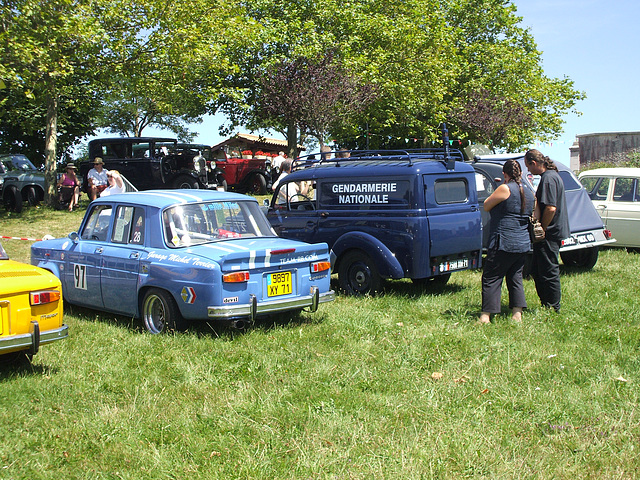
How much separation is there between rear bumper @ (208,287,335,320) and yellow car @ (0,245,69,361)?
143 centimetres

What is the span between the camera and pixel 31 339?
5.41m

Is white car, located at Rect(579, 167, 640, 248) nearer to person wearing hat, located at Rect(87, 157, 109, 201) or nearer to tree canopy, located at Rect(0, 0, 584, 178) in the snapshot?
tree canopy, located at Rect(0, 0, 584, 178)

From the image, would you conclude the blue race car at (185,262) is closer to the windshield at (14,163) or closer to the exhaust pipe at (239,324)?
the exhaust pipe at (239,324)

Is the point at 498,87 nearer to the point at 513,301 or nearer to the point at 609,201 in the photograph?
the point at 609,201

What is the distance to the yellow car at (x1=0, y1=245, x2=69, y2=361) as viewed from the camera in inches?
210

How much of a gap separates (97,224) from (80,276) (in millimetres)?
641

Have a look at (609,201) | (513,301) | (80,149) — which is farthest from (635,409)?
(80,149)

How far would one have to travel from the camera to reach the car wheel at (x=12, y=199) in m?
19.9

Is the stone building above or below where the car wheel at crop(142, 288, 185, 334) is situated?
above

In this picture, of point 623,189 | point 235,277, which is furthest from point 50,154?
→ point 235,277

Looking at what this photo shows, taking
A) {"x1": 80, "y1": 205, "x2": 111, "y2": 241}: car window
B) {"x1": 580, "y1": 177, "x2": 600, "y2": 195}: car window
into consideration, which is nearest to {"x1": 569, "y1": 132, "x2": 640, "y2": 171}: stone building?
{"x1": 580, "y1": 177, "x2": 600, "y2": 195}: car window

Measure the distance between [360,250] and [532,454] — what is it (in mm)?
5203

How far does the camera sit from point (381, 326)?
24.1 ft

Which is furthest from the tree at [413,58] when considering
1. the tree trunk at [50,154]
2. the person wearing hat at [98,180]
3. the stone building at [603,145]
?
the person wearing hat at [98,180]
